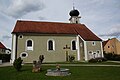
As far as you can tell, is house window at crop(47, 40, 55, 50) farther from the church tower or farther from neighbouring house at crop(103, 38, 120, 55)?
neighbouring house at crop(103, 38, 120, 55)

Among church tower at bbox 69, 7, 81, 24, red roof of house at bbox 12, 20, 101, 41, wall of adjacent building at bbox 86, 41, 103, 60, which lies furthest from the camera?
church tower at bbox 69, 7, 81, 24

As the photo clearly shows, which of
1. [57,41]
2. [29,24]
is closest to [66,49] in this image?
[57,41]

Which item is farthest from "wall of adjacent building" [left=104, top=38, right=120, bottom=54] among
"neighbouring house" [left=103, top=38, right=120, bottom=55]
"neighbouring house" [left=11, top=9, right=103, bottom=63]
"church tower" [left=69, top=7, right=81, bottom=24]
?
"neighbouring house" [left=11, top=9, right=103, bottom=63]

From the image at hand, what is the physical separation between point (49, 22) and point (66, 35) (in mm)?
6059

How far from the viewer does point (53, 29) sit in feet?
119

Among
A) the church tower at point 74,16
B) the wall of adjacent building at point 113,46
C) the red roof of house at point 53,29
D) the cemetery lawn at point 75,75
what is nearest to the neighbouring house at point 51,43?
the red roof of house at point 53,29

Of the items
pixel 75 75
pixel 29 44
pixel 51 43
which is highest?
pixel 51 43

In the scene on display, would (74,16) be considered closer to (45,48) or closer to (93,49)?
(93,49)

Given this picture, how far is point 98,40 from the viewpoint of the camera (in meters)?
35.7

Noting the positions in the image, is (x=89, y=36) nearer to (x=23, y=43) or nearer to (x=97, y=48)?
(x=97, y=48)

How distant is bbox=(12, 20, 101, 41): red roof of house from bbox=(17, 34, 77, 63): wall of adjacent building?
120cm

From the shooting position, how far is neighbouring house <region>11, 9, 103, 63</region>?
33.1m

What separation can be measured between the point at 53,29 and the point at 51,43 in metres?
3.44

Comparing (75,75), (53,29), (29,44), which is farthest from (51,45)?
(75,75)
